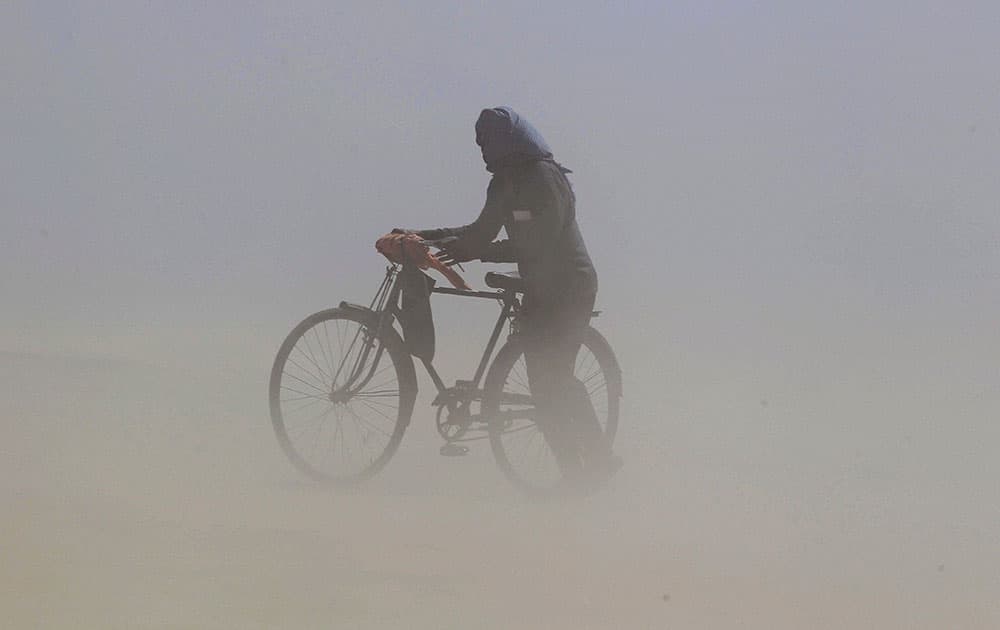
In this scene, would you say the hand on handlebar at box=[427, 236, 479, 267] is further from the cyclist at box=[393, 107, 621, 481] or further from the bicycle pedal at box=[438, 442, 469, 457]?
the bicycle pedal at box=[438, 442, 469, 457]

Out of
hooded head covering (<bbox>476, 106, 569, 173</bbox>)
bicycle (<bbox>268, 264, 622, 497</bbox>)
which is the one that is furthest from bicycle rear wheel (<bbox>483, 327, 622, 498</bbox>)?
hooded head covering (<bbox>476, 106, 569, 173</bbox>)

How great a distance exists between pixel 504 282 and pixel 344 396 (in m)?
0.55

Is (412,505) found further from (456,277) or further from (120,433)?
(120,433)

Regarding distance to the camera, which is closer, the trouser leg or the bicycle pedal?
the bicycle pedal

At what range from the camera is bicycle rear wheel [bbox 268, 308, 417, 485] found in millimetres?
3398

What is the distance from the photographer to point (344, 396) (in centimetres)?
338

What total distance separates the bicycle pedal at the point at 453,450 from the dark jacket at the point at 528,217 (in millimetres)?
460

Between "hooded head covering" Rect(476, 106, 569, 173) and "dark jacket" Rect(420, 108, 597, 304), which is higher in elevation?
"hooded head covering" Rect(476, 106, 569, 173)

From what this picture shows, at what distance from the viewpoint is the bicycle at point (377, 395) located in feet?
11.2

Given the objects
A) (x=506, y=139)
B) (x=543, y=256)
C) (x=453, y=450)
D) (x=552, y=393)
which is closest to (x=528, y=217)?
(x=543, y=256)

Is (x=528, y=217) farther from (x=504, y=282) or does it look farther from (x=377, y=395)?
(x=377, y=395)

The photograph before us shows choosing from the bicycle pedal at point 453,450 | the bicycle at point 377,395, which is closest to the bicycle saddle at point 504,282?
the bicycle at point 377,395

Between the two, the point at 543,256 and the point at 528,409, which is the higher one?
the point at 543,256

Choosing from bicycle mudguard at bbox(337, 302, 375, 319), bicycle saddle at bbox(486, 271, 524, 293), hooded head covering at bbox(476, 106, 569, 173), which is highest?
hooded head covering at bbox(476, 106, 569, 173)
